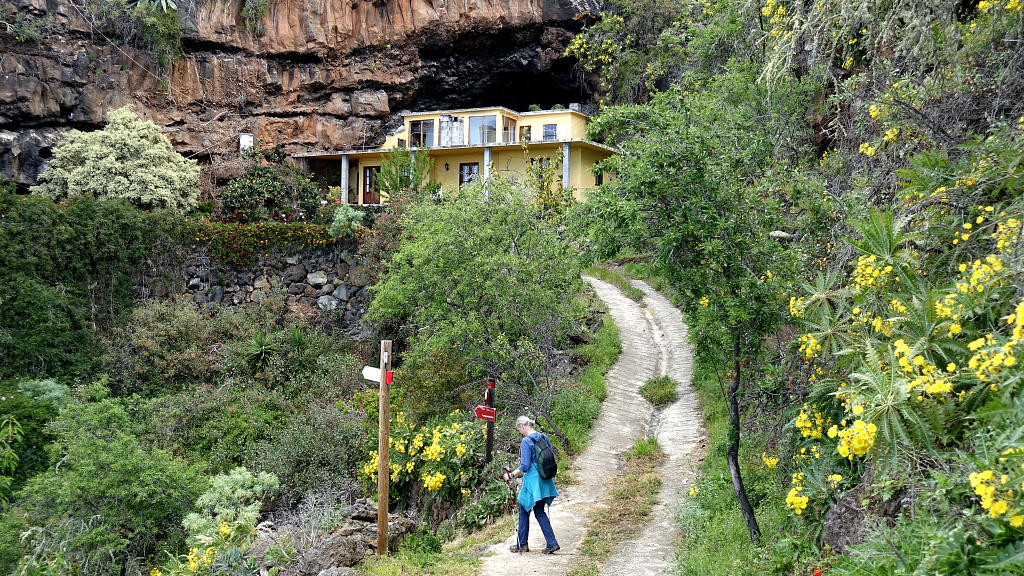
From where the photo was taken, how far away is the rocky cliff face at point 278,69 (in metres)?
21.3

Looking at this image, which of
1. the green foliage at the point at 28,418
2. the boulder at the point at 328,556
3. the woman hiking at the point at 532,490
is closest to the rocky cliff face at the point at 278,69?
the green foliage at the point at 28,418

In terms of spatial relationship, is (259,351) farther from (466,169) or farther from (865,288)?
(466,169)

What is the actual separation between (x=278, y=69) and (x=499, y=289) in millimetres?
19812

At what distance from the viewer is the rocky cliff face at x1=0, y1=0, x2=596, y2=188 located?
21344mm

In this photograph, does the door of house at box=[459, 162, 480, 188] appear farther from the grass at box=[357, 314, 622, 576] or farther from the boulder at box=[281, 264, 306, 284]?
the grass at box=[357, 314, 622, 576]

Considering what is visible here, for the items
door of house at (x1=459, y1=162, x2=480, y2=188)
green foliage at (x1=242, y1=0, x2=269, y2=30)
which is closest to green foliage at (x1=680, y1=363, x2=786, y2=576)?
door of house at (x1=459, y1=162, x2=480, y2=188)

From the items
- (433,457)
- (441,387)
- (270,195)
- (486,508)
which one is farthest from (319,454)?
(270,195)

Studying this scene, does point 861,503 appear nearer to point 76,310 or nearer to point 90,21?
point 76,310

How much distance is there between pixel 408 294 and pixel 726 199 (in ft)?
22.7

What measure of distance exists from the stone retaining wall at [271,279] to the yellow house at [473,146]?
7.58 meters

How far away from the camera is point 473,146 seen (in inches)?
1029

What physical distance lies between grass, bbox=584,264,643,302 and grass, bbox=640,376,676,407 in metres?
6.65

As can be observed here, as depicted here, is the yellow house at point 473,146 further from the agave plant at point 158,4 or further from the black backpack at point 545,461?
the black backpack at point 545,461

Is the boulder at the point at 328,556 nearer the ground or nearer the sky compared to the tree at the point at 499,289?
nearer the ground
